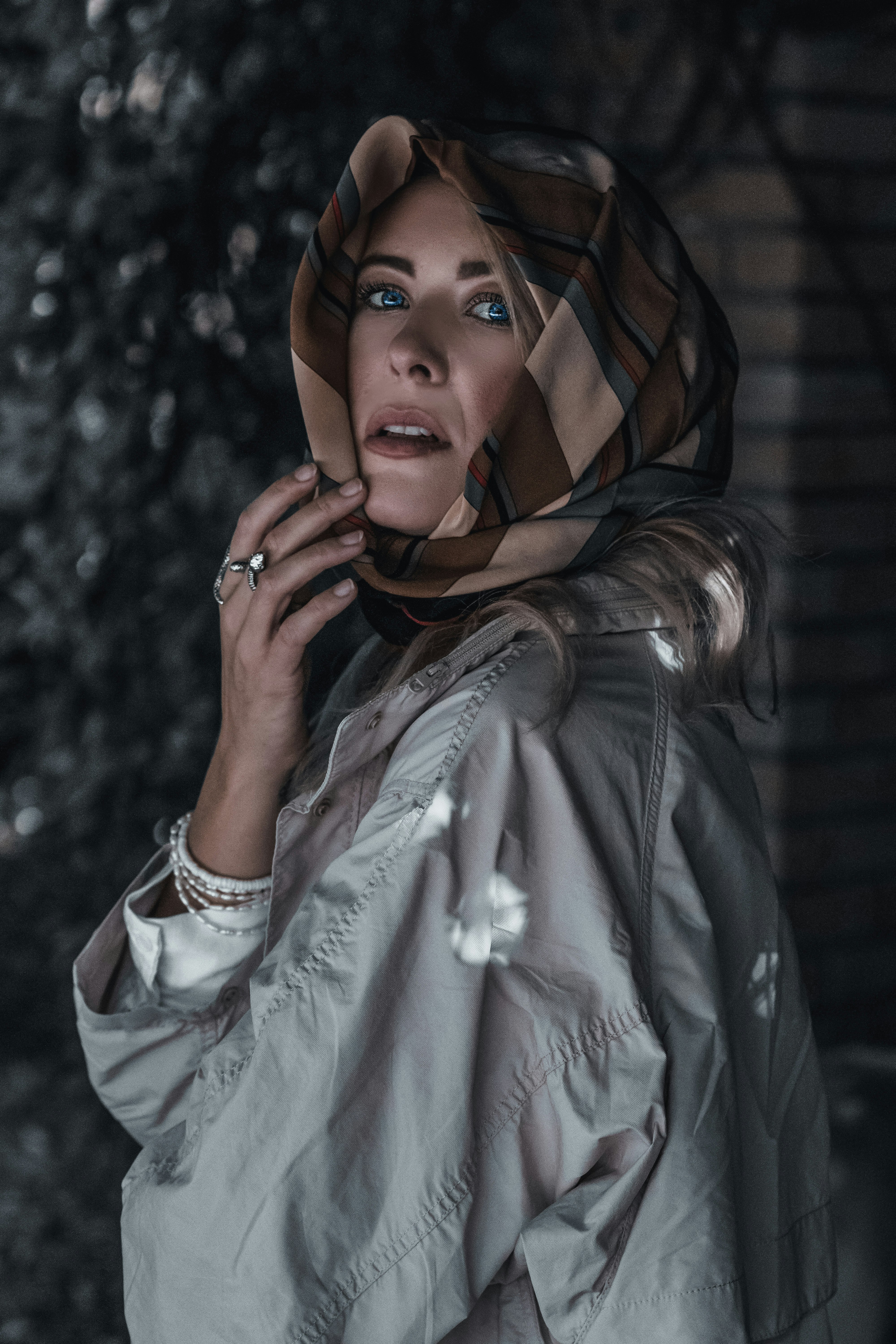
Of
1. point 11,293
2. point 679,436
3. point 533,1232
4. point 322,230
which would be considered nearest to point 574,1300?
point 533,1232

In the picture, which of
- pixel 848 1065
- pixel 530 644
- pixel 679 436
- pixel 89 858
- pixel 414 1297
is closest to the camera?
pixel 414 1297

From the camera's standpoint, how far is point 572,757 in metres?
0.97

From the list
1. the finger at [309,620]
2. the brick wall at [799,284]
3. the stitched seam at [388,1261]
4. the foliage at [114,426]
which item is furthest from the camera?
the brick wall at [799,284]

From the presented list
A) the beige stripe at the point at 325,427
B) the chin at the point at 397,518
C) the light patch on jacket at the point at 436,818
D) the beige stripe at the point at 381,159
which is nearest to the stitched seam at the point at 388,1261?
the light patch on jacket at the point at 436,818

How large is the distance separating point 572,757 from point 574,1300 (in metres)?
0.47

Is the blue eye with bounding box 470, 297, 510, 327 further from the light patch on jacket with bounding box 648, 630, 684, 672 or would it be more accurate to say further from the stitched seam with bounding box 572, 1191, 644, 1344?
the stitched seam with bounding box 572, 1191, 644, 1344

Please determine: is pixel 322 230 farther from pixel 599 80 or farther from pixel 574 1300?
pixel 574 1300

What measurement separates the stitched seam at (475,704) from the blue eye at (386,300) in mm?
508

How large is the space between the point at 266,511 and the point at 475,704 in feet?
1.33

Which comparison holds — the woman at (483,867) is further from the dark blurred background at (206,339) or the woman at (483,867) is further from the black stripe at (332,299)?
the dark blurred background at (206,339)

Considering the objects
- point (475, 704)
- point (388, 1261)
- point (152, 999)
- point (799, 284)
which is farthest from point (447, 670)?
point (799, 284)

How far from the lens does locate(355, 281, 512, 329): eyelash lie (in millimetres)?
1218

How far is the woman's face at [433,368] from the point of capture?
3.98 feet

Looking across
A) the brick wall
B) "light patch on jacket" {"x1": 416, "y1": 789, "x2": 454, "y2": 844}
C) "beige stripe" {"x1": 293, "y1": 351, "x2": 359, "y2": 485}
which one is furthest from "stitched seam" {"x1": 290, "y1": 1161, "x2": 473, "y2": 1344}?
the brick wall
